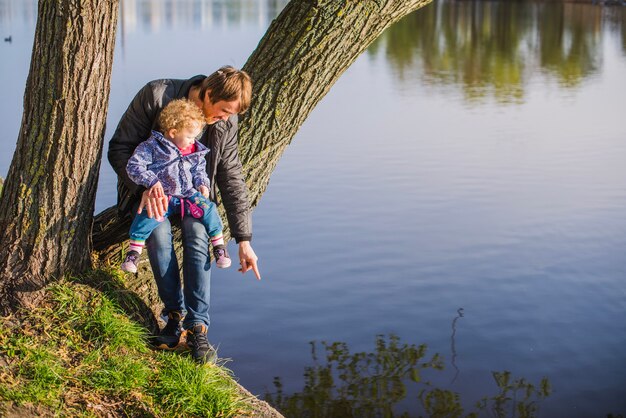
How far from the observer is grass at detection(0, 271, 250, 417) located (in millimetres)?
4203

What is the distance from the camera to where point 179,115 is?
4.36 meters

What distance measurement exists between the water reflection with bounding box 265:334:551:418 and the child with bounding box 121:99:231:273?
1.87 metres

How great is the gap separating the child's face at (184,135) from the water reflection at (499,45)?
16.0 m

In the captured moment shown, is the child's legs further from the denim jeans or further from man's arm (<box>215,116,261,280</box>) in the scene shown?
man's arm (<box>215,116,261,280</box>)

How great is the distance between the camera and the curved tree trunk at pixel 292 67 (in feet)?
16.2

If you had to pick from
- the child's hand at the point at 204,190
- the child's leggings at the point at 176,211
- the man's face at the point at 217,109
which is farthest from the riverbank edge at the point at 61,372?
the man's face at the point at 217,109

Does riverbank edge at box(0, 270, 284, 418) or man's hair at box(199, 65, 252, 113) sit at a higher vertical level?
man's hair at box(199, 65, 252, 113)

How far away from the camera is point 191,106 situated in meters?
4.41

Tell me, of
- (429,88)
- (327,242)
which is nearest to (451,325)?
(327,242)

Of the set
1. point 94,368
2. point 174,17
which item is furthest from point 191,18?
point 94,368

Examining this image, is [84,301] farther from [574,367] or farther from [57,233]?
[574,367]

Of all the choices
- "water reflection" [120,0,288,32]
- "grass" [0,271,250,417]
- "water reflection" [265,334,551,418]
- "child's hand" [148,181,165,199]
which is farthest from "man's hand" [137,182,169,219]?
"water reflection" [120,0,288,32]

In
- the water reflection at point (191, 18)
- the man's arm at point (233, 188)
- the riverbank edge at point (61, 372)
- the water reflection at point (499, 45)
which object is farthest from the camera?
the water reflection at point (191, 18)

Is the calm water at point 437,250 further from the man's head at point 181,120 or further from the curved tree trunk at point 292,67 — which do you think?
the man's head at point 181,120
